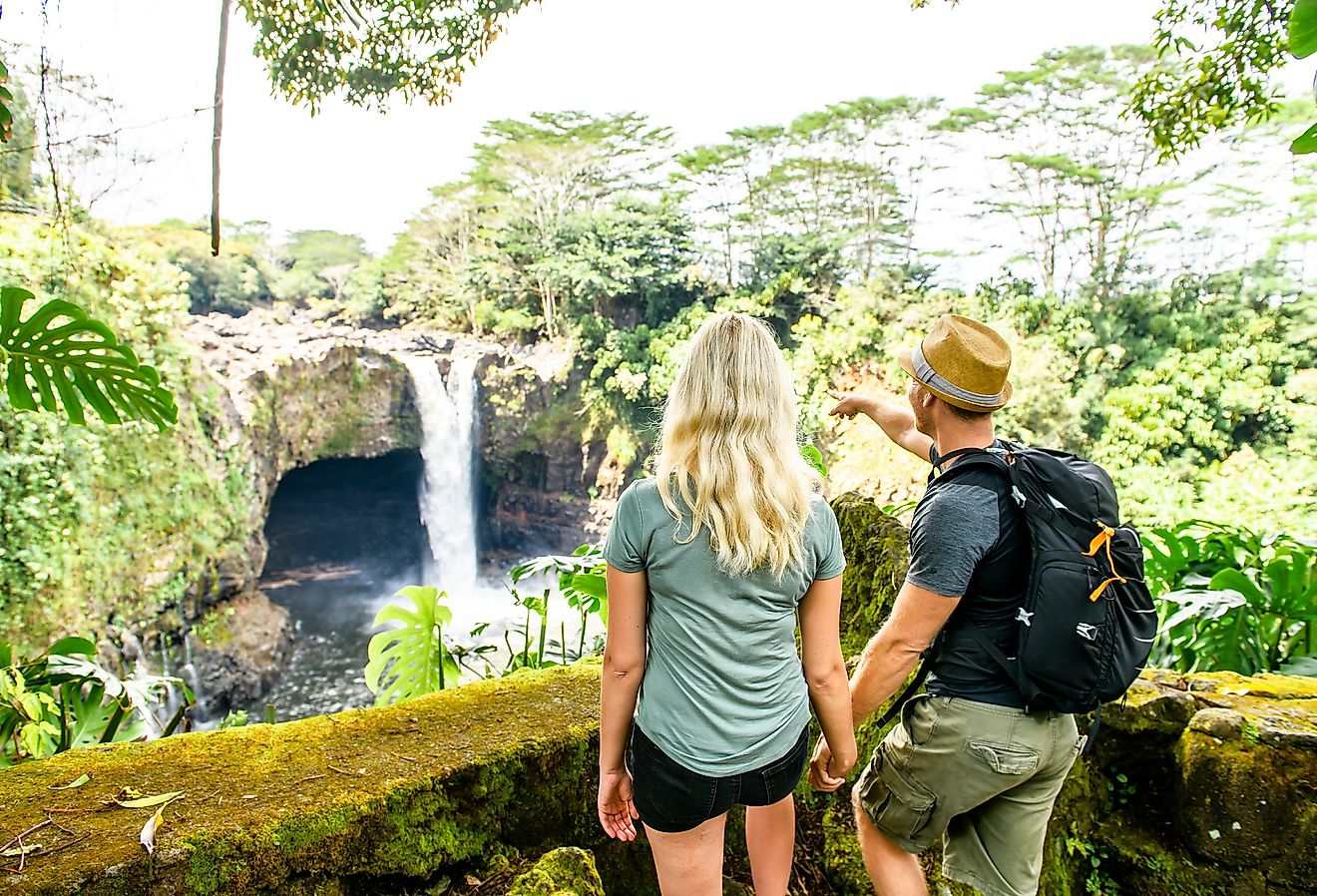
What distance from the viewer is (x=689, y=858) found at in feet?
3.52

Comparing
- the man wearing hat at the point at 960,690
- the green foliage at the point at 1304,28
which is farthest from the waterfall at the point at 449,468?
the green foliage at the point at 1304,28

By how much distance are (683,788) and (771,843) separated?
247mm

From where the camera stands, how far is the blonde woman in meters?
0.99

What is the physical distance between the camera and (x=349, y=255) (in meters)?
19.6

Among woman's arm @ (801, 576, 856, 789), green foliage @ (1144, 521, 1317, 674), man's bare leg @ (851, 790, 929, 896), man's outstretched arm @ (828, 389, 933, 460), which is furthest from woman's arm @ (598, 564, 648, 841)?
green foliage @ (1144, 521, 1317, 674)

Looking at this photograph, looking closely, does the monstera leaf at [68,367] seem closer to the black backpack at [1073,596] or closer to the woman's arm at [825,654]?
the woman's arm at [825,654]

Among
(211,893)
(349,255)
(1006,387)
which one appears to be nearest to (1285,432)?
(1006,387)

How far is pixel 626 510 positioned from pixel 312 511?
14.0 m

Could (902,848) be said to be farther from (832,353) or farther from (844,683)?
(832,353)

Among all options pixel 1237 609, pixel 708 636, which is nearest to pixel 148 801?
pixel 708 636

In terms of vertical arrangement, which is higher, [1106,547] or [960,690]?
[1106,547]

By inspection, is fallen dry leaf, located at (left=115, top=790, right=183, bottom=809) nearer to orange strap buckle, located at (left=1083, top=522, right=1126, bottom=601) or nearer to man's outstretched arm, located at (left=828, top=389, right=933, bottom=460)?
man's outstretched arm, located at (left=828, top=389, right=933, bottom=460)

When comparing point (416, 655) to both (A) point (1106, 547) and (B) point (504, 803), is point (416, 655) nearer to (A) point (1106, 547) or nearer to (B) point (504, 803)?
(B) point (504, 803)

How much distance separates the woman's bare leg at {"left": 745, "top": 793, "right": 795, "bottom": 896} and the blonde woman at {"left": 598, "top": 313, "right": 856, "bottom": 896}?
0.22 feet
